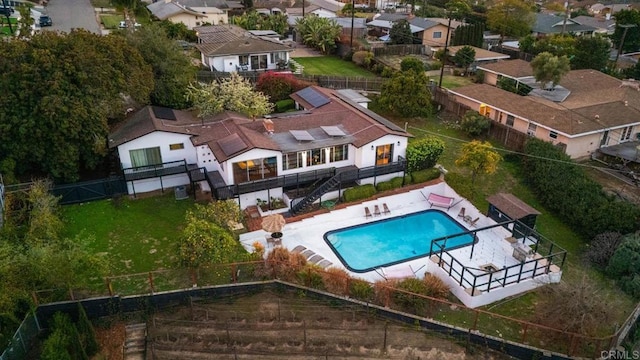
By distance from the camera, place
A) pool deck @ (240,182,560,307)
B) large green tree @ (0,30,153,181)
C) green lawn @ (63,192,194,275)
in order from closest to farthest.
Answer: pool deck @ (240,182,560,307), green lawn @ (63,192,194,275), large green tree @ (0,30,153,181)

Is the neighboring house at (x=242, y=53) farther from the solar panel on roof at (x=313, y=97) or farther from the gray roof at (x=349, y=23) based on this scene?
the gray roof at (x=349, y=23)

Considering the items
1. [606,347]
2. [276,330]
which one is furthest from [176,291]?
[606,347]

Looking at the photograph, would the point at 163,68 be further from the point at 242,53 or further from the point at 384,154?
the point at 384,154

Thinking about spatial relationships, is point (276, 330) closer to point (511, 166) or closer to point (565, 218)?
point (565, 218)

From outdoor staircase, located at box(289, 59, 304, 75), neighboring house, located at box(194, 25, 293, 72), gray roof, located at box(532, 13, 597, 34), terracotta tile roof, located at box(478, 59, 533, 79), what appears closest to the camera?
terracotta tile roof, located at box(478, 59, 533, 79)

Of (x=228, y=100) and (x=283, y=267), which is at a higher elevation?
(x=228, y=100)

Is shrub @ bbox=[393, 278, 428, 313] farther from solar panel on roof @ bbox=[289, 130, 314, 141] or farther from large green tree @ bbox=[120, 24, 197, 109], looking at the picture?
large green tree @ bbox=[120, 24, 197, 109]

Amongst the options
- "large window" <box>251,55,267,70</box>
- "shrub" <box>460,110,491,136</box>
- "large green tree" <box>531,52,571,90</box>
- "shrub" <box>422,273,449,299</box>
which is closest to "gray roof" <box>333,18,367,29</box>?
"large window" <box>251,55,267,70</box>

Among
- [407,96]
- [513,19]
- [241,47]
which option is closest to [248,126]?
[407,96]
